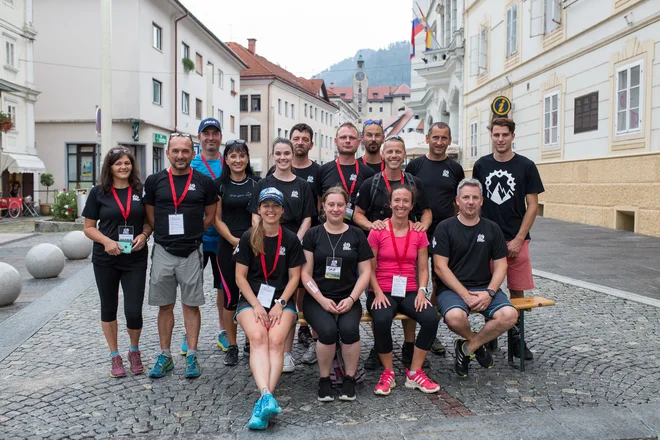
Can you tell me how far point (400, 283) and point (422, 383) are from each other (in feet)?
2.70

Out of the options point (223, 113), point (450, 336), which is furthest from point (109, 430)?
point (223, 113)

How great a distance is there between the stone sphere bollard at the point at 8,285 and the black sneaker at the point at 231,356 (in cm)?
385

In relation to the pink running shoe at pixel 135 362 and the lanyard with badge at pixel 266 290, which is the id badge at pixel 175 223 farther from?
the pink running shoe at pixel 135 362

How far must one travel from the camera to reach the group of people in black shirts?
460cm

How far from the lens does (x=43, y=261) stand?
9.52 m

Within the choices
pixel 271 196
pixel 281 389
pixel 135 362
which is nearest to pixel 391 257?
pixel 271 196

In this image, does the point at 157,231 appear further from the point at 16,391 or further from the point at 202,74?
the point at 202,74

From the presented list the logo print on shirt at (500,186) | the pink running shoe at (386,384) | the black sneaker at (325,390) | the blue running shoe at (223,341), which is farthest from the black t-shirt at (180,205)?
the logo print on shirt at (500,186)

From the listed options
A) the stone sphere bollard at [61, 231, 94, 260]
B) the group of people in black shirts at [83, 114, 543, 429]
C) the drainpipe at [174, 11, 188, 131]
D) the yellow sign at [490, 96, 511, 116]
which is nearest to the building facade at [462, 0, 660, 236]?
the yellow sign at [490, 96, 511, 116]

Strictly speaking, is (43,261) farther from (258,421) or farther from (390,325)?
(258,421)

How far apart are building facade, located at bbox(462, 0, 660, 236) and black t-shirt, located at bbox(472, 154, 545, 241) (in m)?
9.22

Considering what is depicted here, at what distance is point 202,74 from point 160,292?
113 feet

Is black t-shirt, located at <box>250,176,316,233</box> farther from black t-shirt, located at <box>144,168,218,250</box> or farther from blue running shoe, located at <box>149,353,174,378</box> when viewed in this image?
blue running shoe, located at <box>149,353,174,378</box>

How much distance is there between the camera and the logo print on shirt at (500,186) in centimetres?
521
